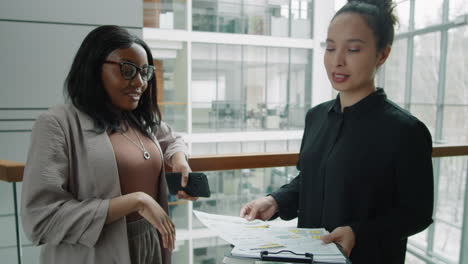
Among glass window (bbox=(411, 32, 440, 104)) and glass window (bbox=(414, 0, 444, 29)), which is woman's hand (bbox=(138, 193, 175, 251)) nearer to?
glass window (bbox=(411, 32, 440, 104))

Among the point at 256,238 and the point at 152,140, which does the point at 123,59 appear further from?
the point at 256,238

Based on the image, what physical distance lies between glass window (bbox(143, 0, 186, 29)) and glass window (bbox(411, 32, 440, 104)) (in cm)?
865

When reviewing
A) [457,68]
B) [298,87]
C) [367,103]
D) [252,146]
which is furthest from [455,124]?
[367,103]

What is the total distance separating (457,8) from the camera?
28.2 feet

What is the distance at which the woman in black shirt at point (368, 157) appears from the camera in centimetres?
111

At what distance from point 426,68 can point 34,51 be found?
990 cm

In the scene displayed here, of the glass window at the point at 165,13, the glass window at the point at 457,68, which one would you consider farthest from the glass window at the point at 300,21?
the glass window at the point at 457,68

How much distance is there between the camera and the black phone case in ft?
4.82

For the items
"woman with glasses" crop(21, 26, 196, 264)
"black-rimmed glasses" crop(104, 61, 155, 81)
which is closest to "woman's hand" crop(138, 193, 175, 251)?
"woman with glasses" crop(21, 26, 196, 264)

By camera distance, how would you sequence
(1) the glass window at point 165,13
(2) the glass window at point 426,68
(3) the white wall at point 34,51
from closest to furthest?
(3) the white wall at point 34,51 → (2) the glass window at point 426,68 → (1) the glass window at point 165,13

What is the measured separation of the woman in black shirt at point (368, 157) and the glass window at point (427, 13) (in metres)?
9.55

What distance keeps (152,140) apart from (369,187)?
84 cm

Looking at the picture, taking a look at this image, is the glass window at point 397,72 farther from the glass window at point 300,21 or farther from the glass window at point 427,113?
the glass window at point 300,21

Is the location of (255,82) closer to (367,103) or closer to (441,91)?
(441,91)
